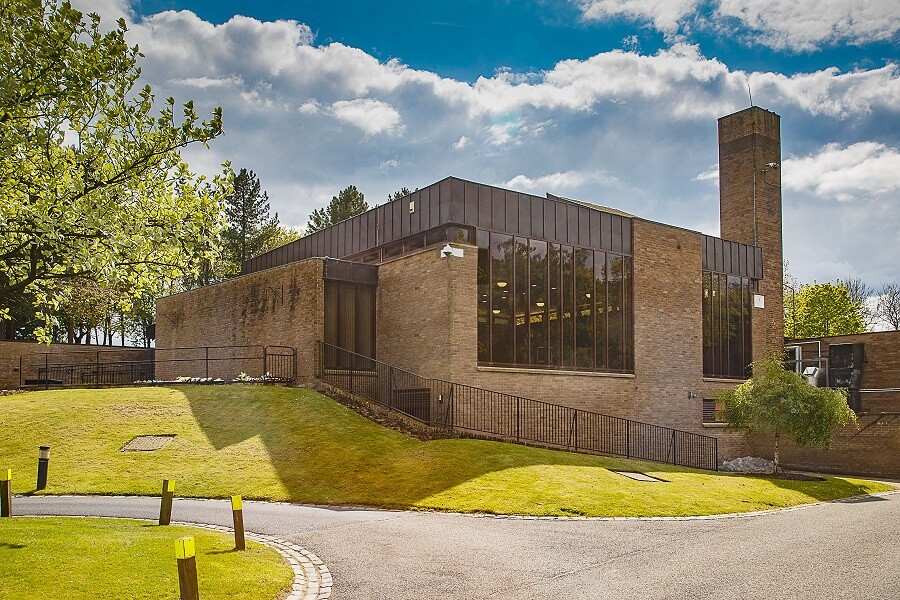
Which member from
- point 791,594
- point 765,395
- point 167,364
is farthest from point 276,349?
point 791,594

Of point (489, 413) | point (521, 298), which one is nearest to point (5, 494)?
point (489, 413)

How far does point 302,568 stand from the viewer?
955 cm

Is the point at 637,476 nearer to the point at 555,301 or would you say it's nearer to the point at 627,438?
the point at 627,438

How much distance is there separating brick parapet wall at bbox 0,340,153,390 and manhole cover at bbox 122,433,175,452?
57.4 ft

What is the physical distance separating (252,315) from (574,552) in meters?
20.3

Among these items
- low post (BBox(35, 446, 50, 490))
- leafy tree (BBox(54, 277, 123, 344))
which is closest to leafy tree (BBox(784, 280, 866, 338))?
leafy tree (BBox(54, 277, 123, 344))

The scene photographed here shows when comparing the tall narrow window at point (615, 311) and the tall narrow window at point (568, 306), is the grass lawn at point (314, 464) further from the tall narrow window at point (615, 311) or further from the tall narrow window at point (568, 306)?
the tall narrow window at point (615, 311)

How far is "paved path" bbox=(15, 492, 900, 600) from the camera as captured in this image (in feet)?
28.0

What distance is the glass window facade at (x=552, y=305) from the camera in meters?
23.9

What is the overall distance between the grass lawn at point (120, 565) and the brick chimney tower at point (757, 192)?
29126 mm

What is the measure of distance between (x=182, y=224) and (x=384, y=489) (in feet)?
24.1

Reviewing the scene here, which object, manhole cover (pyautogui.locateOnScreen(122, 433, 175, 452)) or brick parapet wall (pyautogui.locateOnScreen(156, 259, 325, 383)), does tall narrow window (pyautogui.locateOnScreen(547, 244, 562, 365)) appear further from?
manhole cover (pyautogui.locateOnScreen(122, 433, 175, 452))

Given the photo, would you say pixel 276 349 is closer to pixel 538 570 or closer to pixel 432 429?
pixel 432 429

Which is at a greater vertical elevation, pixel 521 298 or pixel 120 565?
pixel 521 298
